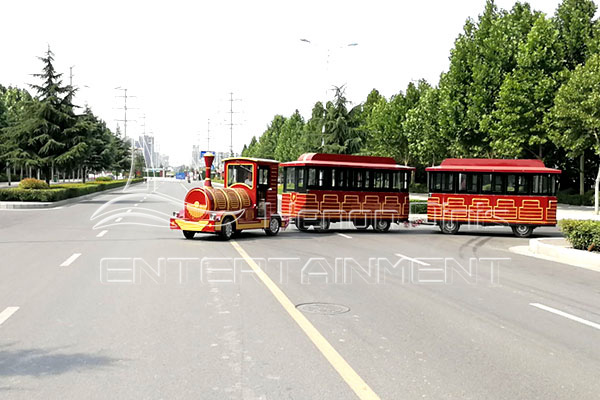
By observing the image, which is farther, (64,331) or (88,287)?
(88,287)

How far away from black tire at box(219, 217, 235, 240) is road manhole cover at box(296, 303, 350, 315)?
9.61 metres

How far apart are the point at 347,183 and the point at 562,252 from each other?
9.43 meters

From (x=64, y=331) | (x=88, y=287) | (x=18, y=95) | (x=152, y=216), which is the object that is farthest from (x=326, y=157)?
(x=18, y=95)

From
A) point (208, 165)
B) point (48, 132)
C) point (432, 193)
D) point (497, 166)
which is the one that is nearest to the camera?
point (208, 165)

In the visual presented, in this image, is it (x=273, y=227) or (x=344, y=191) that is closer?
(x=273, y=227)

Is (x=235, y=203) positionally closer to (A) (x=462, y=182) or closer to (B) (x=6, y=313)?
(A) (x=462, y=182)

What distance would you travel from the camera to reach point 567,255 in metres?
14.9

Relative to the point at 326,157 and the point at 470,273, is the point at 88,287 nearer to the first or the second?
the point at 470,273

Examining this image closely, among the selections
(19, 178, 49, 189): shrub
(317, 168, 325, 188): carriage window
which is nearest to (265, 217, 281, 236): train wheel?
(317, 168, 325, 188): carriage window

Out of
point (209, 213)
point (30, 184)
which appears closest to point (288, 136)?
point (30, 184)

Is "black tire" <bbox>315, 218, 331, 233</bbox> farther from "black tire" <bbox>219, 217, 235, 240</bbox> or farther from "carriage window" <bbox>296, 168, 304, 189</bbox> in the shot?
"black tire" <bbox>219, 217, 235, 240</bbox>

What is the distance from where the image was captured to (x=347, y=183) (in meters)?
23.1

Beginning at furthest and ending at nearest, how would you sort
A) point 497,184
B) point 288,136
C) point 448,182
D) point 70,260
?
point 288,136 → point 448,182 → point 497,184 → point 70,260

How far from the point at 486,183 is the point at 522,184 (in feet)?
4.24
